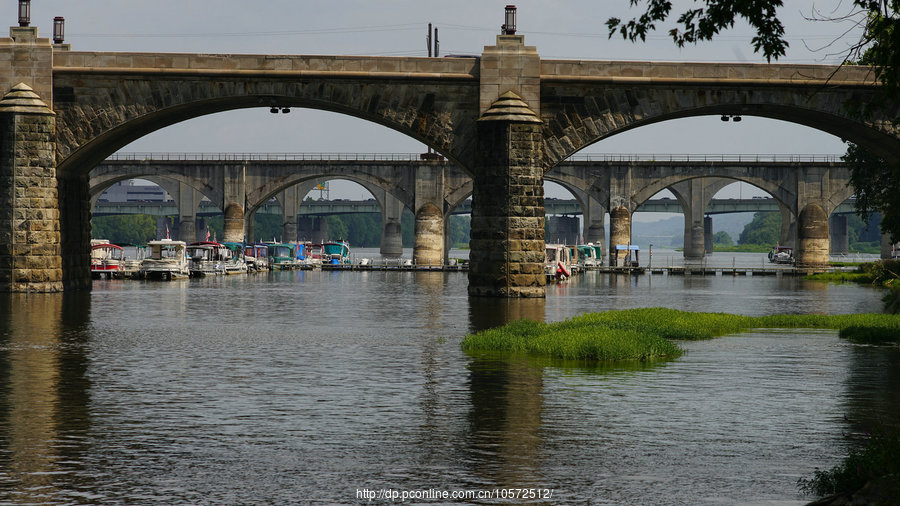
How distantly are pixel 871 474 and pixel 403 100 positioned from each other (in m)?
37.8

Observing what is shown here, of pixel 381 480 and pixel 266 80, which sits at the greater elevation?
pixel 266 80

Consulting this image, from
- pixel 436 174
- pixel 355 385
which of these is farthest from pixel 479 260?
pixel 436 174

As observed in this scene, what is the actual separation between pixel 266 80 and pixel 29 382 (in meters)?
27.9

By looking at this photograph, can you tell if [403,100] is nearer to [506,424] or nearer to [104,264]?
[506,424]

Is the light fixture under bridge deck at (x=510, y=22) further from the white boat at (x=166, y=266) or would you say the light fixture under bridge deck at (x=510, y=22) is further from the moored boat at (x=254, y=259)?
the moored boat at (x=254, y=259)

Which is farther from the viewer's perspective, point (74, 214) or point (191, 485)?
point (74, 214)

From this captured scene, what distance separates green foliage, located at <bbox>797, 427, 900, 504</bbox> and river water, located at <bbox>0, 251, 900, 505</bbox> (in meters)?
0.33

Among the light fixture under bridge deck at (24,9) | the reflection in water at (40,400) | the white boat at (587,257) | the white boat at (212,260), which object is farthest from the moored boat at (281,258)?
the reflection in water at (40,400)

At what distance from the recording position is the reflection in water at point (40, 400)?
1265cm

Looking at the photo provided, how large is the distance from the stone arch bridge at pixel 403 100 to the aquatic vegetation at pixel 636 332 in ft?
38.2

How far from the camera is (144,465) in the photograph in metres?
13.1

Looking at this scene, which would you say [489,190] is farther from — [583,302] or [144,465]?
[144,465]

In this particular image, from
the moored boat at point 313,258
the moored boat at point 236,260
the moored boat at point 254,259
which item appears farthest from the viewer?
the moored boat at point 313,258

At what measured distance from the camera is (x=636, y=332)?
2709 cm
